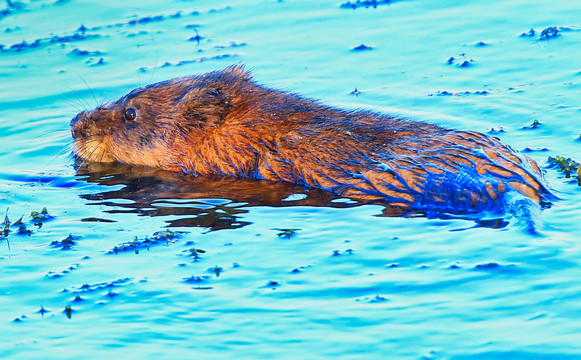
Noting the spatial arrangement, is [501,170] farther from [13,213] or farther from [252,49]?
[252,49]

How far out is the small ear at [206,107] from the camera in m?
8.95

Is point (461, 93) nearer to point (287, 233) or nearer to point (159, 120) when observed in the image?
point (159, 120)

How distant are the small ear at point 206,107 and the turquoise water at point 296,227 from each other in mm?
631

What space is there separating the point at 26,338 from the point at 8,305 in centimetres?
57

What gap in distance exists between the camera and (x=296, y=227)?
737 cm

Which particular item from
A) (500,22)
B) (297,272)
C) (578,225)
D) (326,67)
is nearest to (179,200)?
(297,272)

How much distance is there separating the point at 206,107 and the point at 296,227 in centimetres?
215

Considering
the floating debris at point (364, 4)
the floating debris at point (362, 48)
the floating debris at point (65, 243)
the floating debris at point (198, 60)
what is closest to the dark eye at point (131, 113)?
the floating debris at point (65, 243)

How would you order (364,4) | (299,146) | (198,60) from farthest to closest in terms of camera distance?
1. (364,4)
2. (198,60)
3. (299,146)

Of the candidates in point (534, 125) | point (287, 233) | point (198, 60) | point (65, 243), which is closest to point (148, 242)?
point (65, 243)

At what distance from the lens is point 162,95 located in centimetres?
950

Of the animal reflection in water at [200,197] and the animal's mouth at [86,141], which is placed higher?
the animal's mouth at [86,141]

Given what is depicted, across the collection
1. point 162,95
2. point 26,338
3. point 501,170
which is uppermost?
point 162,95

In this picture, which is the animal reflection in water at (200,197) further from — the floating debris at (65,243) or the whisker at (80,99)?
the whisker at (80,99)
